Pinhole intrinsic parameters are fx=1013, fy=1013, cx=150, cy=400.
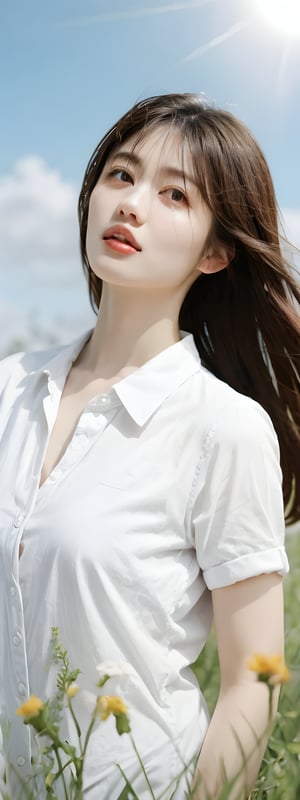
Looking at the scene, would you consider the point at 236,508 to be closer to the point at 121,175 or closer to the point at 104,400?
Result: the point at 104,400

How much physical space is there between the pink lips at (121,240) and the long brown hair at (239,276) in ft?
0.54

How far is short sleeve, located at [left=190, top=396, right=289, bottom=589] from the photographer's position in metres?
1.62

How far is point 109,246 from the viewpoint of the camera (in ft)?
5.86

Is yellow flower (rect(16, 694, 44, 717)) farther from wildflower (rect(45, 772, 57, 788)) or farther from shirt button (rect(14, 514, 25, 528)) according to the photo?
shirt button (rect(14, 514, 25, 528))

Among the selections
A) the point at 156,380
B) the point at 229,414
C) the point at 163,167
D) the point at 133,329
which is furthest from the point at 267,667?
the point at 163,167

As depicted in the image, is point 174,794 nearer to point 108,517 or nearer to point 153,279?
point 108,517

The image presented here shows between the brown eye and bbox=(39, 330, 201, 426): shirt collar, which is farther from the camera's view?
the brown eye

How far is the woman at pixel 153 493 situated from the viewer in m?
1.60

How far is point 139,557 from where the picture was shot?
1.62m

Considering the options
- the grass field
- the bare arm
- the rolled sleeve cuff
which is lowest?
the grass field

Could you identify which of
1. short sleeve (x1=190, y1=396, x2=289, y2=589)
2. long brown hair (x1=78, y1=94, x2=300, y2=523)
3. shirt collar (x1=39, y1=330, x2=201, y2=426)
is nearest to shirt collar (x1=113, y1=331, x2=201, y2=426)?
shirt collar (x1=39, y1=330, x2=201, y2=426)

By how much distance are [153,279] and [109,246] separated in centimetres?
10

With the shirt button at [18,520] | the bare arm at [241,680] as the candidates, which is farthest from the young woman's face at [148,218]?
the bare arm at [241,680]

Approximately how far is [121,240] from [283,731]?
952 mm
